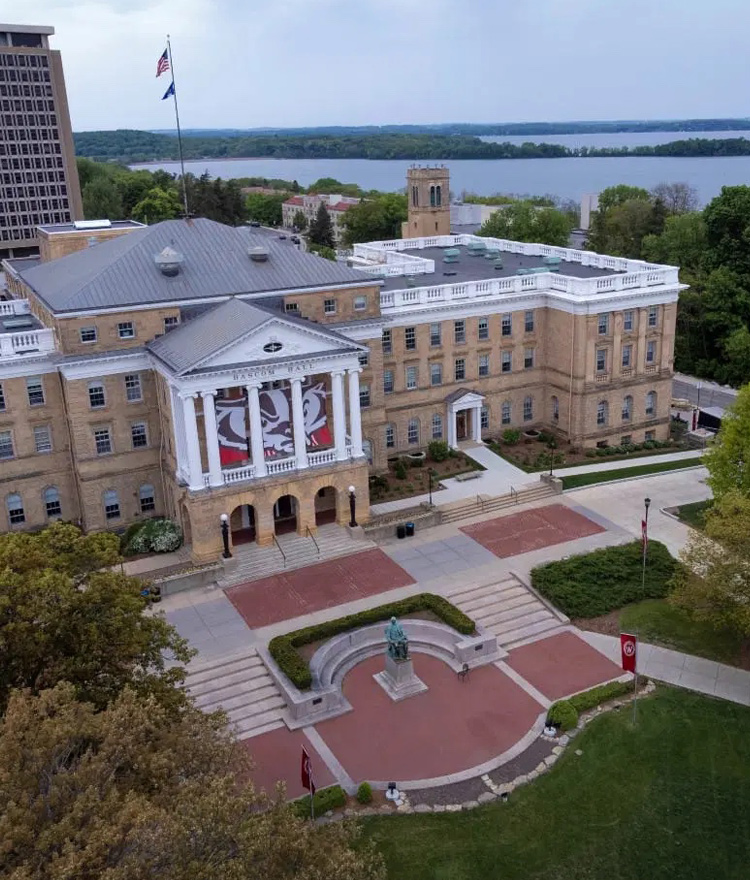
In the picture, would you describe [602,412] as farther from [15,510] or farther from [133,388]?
[15,510]

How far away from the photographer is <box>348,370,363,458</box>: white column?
1793 inches

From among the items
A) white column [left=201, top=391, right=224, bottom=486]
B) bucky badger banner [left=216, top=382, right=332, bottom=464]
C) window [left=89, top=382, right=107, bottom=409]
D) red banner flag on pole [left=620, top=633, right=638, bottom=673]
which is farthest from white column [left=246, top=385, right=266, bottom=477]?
red banner flag on pole [left=620, top=633, right=638, bottom=673]

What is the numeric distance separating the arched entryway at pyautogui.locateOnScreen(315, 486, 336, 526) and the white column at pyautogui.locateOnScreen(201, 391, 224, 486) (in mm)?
6873

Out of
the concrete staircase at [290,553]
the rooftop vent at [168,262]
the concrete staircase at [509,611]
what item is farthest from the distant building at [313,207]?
the concrete staircase at [509,611]

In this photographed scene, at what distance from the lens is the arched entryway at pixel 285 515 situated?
46.6m

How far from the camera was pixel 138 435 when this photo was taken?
153 ft

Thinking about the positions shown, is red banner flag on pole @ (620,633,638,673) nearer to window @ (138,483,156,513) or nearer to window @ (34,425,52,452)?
window @ (138,483,156,513)

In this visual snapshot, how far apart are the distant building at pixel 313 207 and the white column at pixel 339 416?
11278cm

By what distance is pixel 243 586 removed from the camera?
41719 mm

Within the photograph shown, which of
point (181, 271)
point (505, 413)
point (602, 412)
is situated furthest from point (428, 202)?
point (181, 271)

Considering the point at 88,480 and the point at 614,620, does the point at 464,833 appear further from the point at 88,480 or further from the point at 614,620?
the point at 88,480

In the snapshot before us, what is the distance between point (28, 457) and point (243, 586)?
555 inches

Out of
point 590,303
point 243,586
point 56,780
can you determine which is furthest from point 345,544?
point 56,780

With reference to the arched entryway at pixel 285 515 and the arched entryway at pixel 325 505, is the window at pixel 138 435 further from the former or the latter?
the arched entryway at pixel 325 505
